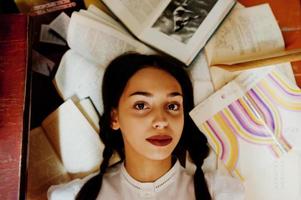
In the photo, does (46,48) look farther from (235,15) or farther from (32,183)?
(235,15)

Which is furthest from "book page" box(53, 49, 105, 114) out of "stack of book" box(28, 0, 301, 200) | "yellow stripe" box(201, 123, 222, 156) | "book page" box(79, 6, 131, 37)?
"yellow stripe" box(201, 123, 222, 156)

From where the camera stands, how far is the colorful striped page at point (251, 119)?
1.18 m

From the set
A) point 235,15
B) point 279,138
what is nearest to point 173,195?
point 279,138

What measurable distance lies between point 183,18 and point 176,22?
0.03 metres

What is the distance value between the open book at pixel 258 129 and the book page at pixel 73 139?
0.33 metres

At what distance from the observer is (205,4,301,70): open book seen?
1.20 metres

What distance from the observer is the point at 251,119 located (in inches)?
46.9

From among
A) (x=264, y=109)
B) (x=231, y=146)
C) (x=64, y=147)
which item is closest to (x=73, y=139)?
(x=64, y=147)

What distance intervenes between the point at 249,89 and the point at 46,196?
71 centimetres

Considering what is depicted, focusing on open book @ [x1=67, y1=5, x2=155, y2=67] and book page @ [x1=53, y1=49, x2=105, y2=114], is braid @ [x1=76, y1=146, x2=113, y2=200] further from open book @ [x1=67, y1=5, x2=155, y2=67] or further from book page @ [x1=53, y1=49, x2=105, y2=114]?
open book @ [x1=67, y1=5, x2=155, y2=67]

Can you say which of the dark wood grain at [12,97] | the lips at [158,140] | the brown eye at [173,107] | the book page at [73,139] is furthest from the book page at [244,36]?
the dark wood grain at [12,97]

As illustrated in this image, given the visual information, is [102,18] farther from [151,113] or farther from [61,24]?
[151,113]

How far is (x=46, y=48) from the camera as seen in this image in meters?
1.23

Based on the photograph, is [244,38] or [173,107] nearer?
[173,107]
